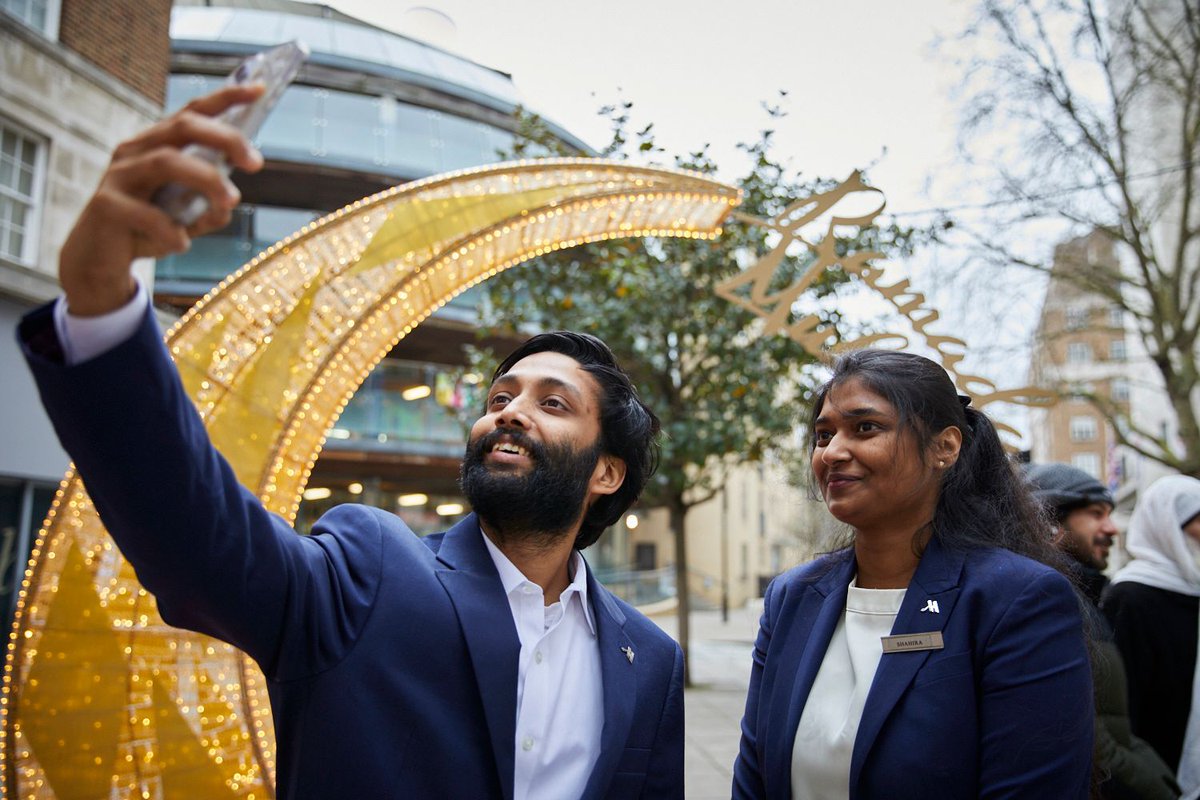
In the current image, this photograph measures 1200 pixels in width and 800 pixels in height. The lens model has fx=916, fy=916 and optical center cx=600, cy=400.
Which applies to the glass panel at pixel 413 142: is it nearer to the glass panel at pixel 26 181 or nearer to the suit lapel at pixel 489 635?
the glass panel at pixel 26 181

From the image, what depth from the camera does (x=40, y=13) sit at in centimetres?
1042

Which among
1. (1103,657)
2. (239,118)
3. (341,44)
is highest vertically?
(341,44)

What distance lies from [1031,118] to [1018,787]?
16464mm

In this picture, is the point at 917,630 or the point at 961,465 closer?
the point at 917,630

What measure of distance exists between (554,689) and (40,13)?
11.5 metres

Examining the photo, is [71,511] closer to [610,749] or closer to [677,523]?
[610,749]

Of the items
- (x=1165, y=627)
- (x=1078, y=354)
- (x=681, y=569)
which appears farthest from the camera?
(x=1078, y=354)

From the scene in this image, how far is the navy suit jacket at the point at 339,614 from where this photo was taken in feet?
4.32

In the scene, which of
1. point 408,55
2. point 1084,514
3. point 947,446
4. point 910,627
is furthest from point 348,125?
point 910,627

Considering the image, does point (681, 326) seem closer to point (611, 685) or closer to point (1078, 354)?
point (611, 685)

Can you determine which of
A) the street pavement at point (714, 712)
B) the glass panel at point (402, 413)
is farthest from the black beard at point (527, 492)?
the glass panel at point (402, 413)

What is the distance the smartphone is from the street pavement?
522 cm

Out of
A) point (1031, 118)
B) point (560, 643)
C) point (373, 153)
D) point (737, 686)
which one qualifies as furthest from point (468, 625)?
point (373, 153)

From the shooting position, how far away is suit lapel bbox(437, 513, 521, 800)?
1916 millimetres
